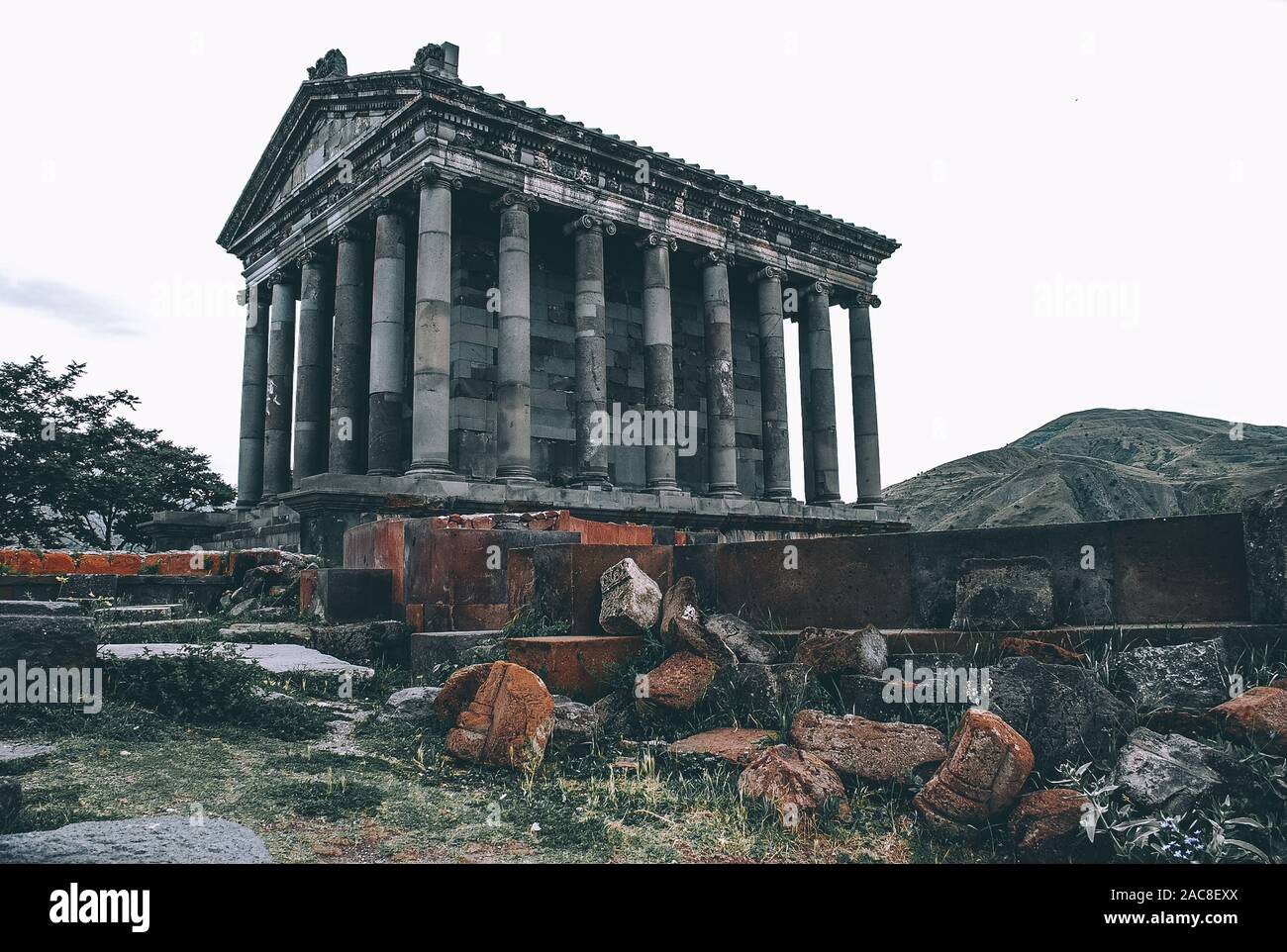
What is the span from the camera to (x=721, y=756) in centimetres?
602

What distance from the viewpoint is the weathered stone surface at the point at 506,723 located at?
6141 millimetres

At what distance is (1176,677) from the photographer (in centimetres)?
581

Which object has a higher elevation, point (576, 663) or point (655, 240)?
point (655, 240)

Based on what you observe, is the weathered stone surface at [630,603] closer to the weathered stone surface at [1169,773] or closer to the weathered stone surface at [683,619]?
the weathered stone surface at [683,619]

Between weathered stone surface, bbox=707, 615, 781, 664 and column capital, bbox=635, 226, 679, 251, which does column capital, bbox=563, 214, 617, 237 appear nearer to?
column capital, bbox=635, 226, 679, 251

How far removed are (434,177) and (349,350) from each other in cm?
481

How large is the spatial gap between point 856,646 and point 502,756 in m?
2.65

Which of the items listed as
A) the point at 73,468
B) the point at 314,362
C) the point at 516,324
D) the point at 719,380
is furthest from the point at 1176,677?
the point at 73,468

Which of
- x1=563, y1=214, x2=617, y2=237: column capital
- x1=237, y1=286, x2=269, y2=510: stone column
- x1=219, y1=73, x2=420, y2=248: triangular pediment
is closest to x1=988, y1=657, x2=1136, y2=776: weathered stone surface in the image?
x1=563, y1=214, x2=617, y2=237: column capital

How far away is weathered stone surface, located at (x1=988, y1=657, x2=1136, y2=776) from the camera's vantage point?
537 centimetres

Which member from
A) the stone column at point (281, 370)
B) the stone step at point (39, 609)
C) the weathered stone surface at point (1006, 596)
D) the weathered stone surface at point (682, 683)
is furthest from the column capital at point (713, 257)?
the stone step at point (39, 609)

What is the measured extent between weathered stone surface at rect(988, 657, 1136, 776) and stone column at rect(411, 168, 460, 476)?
15.0 m

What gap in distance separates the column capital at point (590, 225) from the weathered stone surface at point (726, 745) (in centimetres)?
1758

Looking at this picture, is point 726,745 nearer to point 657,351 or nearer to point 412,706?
point 412,706
